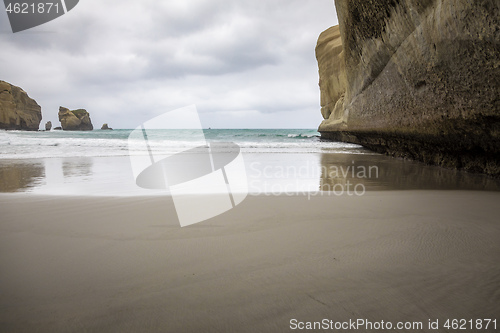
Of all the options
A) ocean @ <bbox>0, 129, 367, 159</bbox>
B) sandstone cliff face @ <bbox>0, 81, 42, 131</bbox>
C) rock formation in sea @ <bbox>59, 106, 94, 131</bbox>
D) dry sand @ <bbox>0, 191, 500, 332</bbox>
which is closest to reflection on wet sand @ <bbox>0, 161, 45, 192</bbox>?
dry sand @ <bbox>0, 191, 500, 332</bbox>

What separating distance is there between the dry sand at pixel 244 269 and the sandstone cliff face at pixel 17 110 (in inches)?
2311

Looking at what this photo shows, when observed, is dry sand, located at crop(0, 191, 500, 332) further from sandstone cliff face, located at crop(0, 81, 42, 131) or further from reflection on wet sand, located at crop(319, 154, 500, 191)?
sandstone cliff face, located at crop(0, 81, 42, 131)

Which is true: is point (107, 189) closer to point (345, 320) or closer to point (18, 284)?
point (18, 284)

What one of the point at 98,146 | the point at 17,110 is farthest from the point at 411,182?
the point at 17,110

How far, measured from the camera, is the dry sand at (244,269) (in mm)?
1046

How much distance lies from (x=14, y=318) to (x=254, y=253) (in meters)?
1.08

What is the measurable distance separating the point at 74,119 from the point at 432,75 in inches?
2757

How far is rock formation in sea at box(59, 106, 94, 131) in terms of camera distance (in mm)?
59844

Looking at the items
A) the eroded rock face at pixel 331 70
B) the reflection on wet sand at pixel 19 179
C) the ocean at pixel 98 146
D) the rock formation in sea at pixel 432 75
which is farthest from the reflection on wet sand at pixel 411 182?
the eroded rock face at pixel 331 70

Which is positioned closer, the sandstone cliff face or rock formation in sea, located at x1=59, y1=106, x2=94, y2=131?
the sandstone cliff face

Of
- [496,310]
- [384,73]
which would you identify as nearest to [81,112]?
[384,73]

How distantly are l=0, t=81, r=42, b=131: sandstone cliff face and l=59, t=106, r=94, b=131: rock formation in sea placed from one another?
4.17 m

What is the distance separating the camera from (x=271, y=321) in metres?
1.02

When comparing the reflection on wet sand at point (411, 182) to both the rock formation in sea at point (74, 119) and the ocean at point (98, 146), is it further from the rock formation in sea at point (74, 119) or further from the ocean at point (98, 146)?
the rock formation in sea at point (74, 119)
